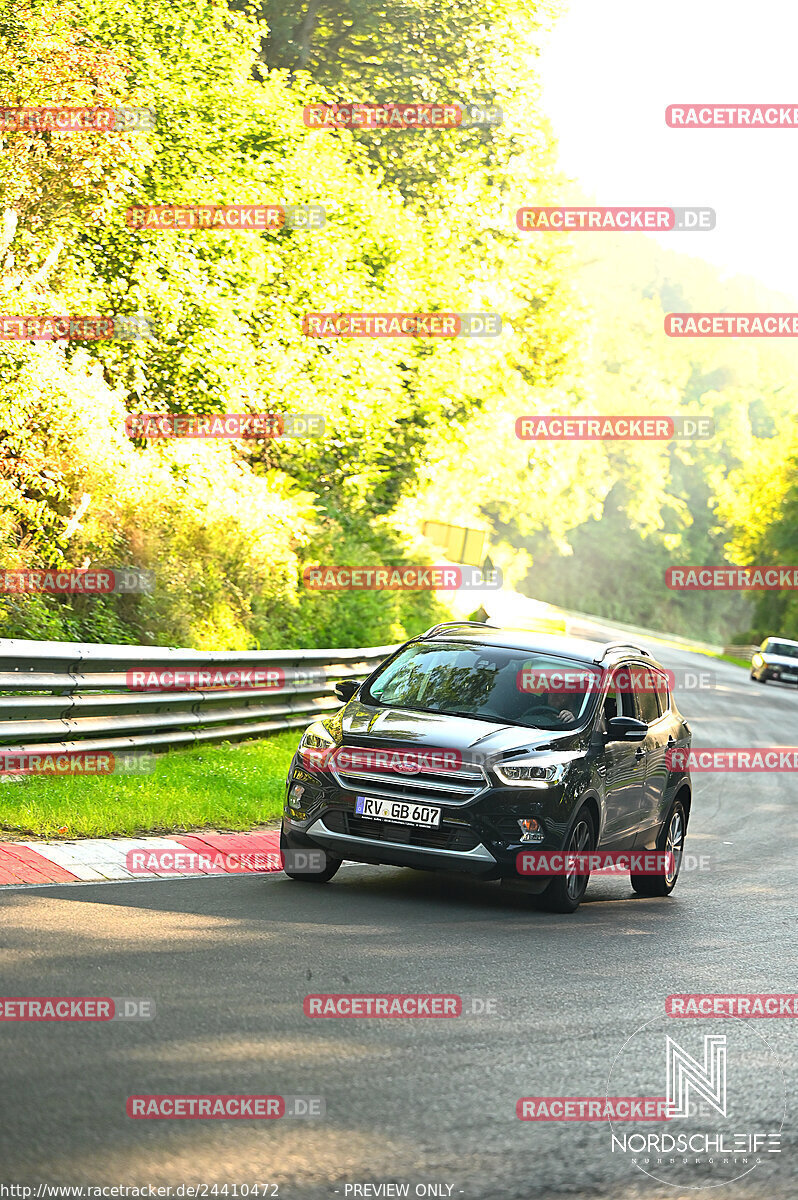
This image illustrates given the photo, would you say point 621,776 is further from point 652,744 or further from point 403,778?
point 403,778

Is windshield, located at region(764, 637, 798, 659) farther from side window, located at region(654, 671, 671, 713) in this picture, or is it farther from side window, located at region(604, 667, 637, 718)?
side window, located at region(604, 667, 637, 718)

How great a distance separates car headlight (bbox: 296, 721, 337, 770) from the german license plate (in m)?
0.41

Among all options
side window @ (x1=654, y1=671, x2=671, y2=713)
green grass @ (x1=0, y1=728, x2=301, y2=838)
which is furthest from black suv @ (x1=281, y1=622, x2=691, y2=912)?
green grass @ (x1=0, y1=728, x2=301, y2=838)

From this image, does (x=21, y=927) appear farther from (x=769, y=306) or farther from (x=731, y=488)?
(x=769, y=306)

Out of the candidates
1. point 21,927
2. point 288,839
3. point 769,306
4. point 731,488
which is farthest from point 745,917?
point 769,306

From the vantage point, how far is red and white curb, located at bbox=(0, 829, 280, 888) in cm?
877

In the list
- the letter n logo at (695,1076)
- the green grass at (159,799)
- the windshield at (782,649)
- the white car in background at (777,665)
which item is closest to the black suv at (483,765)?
the green grass at (159,799)

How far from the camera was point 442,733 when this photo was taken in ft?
31.3

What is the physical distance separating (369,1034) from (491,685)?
4609mm

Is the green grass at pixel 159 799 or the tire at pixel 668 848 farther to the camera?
the tire at pixel 668 848

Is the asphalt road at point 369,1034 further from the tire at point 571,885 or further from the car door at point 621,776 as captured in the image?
the car door at point 621,776

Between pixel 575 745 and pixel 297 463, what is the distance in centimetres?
1732

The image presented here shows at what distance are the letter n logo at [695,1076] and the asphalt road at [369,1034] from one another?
7cm

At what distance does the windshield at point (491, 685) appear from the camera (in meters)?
10.2
